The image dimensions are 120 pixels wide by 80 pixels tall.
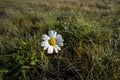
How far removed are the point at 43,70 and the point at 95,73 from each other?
626 millimetres

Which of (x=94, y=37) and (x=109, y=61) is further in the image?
(x=94, y=37)

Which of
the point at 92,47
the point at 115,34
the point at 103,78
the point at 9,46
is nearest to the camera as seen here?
the point at 103,78

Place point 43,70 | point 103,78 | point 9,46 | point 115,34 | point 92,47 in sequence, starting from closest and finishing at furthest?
point 103,78
point 43,70
point 92,47
point 9,46
point 115,34

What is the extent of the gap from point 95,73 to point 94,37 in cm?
109

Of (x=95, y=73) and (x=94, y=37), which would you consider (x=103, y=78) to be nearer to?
(x=95, y=73)

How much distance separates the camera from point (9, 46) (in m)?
3.74

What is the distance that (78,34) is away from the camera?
12.7 ft

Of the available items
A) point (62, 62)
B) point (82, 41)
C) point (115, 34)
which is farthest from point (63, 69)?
point (115, 34)

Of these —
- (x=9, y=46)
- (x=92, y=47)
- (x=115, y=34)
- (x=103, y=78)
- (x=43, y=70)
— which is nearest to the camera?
(x=103, y=78)

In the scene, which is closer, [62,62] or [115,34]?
[62,62]

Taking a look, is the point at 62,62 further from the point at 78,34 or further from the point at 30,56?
the point at 78,34

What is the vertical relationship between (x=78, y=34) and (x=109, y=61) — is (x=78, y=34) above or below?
above

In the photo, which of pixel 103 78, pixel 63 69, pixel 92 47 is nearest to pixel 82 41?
pixel 92 47

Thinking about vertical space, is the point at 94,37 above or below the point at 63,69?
above
